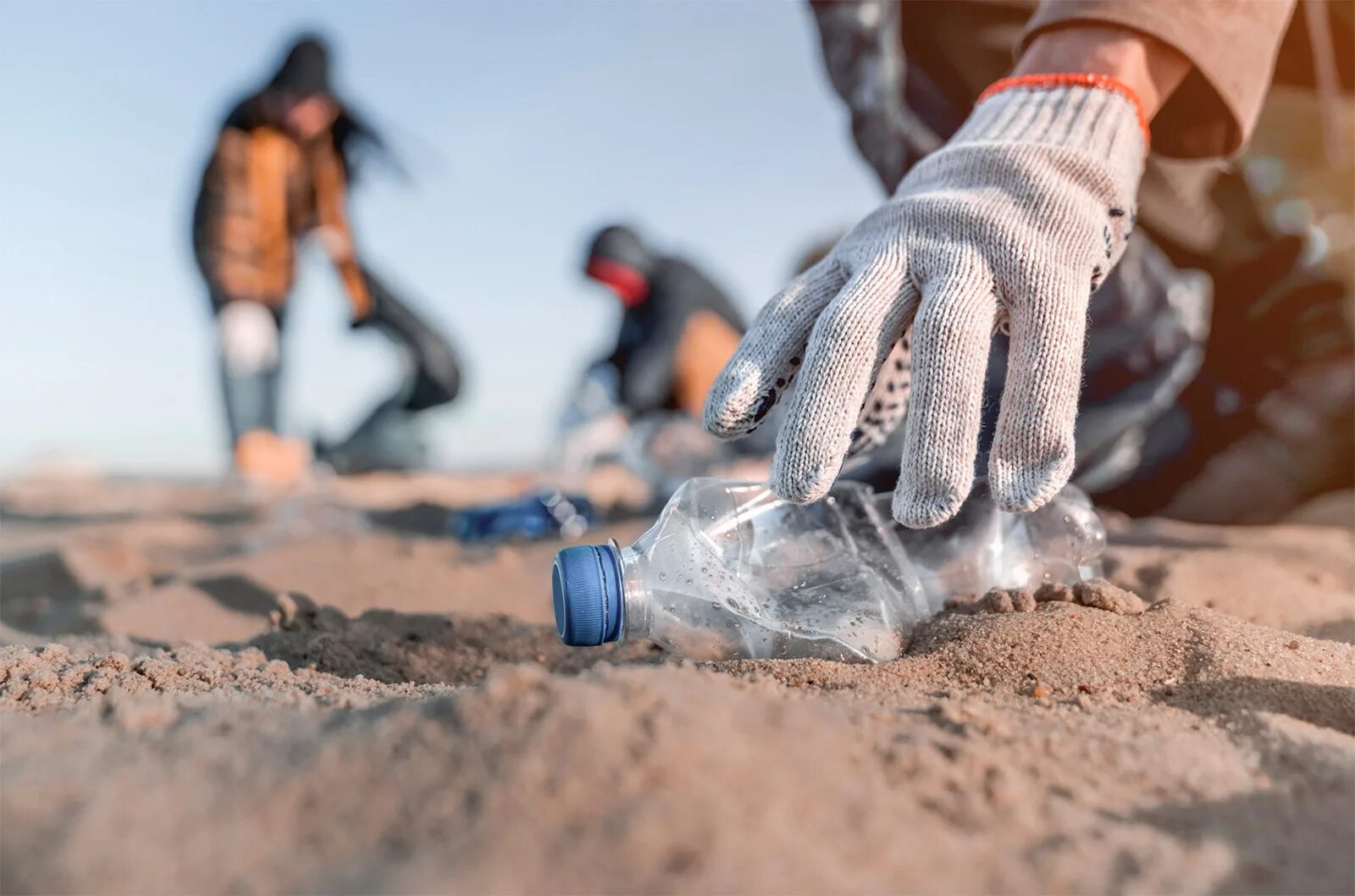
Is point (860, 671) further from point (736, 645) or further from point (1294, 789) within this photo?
point (1294, 789)

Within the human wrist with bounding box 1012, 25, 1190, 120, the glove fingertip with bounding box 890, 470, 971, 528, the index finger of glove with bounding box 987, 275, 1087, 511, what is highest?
the human wrist with bounding box 1012, 25, 1190, 120

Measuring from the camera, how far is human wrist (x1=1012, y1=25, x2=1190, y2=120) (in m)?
1.64

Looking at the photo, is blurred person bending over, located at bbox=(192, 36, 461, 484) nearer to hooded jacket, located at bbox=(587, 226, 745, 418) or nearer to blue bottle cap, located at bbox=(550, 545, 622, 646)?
hooded jacket, located at bbox=(587, 226, 745, 418)

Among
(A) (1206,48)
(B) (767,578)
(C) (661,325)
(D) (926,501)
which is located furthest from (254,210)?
(D) (926,501)

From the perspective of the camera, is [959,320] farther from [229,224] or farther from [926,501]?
[229,224]

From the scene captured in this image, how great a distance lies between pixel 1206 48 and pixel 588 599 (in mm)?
1481

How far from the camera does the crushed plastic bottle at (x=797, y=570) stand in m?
1.38

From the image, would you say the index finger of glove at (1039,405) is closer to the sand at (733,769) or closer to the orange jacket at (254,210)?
the sand at (733,769)

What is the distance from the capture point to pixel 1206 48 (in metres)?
1.70

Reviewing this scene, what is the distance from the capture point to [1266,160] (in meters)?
3.43

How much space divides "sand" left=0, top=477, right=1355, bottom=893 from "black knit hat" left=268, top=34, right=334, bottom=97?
18.2 ft

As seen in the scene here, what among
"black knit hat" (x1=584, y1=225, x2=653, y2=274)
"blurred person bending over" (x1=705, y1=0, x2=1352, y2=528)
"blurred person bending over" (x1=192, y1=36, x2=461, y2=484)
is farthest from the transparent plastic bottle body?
"blurred person bending over" (x1=192, y1=36, x2=461, y2=484)

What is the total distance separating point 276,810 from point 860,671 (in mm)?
719

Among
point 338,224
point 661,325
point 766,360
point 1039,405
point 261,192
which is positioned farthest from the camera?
point 338,224
